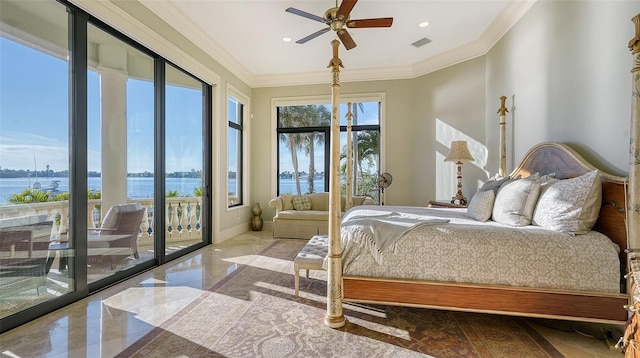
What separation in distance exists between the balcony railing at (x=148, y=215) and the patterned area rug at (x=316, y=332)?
4.18 feet

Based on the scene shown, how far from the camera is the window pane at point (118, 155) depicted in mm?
2713

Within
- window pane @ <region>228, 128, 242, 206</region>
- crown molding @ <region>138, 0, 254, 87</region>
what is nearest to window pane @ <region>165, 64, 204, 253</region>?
crown molding @ <region>138, 0, 254, 87</region>

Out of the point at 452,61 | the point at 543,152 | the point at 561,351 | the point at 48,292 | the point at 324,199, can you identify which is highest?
the point at 452,61

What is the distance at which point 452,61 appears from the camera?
479 centimetres

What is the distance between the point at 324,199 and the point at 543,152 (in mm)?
3529

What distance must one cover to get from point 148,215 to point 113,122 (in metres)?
1.11

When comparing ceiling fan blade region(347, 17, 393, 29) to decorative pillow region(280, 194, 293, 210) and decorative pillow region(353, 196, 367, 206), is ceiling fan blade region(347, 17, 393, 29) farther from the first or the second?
decorative pillow region(280, 194, 293, 210)

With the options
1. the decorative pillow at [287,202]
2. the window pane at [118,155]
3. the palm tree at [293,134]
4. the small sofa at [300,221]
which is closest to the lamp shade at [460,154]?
the small sofa at [300,221]

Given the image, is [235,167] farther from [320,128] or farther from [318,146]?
[320,128]

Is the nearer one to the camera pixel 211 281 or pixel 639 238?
pixel 639 238

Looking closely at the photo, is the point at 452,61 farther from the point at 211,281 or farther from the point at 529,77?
the point at 211,281

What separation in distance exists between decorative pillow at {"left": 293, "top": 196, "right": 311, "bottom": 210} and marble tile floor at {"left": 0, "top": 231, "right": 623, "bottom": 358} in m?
2.46

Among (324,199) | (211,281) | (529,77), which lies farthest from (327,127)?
(211,281)

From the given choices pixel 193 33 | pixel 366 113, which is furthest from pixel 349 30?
pixel 193 33
